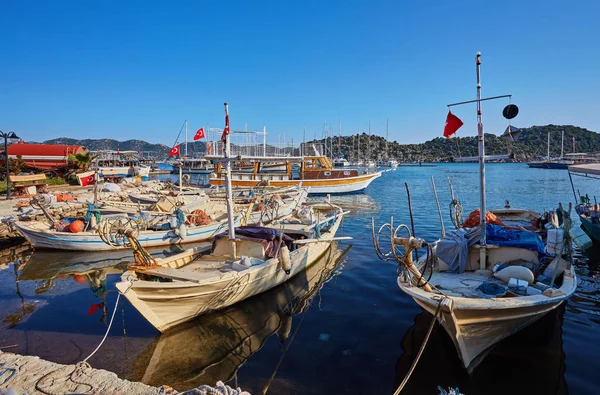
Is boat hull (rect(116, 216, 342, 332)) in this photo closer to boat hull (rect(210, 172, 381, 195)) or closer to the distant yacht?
boat hull (rect(210, 172, 381, 195))

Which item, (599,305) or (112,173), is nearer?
(599,305)

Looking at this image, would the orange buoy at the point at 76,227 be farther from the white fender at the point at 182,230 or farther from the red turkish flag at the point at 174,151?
the red turkish flag at the point at 174,151

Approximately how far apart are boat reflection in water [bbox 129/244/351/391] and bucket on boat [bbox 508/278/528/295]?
463 cm

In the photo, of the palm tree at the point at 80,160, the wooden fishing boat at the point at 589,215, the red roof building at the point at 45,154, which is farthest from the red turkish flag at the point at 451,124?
the red roof building at the point at 45,154

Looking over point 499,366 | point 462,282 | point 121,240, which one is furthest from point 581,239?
point 121,240

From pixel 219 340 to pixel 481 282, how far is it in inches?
229

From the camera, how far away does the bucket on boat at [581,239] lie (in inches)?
603

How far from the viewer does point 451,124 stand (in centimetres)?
936

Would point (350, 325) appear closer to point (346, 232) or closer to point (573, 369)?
point (573, 369)

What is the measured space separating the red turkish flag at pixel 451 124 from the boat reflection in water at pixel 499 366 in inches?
194

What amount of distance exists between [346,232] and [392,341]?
11.5 metres

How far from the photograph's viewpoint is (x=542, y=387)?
588cm

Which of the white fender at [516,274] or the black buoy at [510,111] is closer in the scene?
the white fender at [516,274]

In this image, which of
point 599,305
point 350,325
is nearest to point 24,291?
point 350,325
